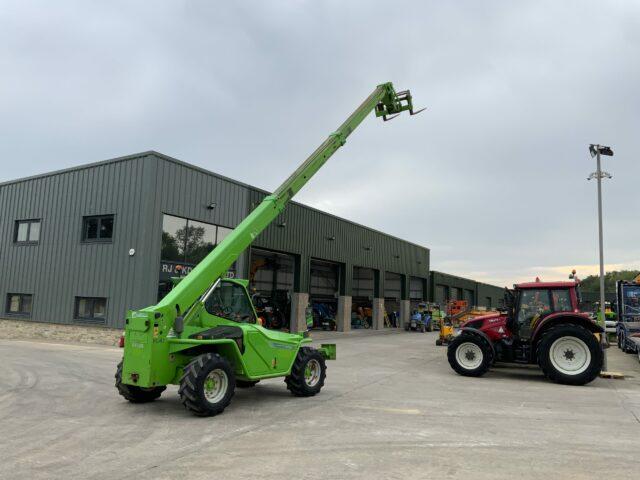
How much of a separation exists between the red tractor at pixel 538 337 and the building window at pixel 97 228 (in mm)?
13688

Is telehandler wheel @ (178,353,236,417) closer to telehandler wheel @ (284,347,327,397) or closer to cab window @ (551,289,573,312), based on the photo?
telehandler wheel @ (284,347,327,397)

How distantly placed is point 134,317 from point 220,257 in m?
1.76

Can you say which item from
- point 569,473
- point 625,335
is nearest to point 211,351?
point 569,473

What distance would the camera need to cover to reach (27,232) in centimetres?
2205

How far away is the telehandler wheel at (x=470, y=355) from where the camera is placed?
12395mm

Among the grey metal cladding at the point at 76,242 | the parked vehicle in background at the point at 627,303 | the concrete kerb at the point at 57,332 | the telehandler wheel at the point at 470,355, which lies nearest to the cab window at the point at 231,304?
the telehandler wheel at the point at 470,355

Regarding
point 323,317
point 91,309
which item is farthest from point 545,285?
point 323,317

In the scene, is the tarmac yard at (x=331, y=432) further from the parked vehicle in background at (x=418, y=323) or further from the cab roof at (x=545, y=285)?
the parked vehicle in background at (x=418, y=323)

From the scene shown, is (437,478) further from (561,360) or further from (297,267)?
(297,267)

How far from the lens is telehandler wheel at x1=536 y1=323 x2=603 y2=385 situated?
1121cm

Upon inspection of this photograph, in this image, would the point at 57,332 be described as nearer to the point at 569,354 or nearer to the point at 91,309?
the point at 91,309

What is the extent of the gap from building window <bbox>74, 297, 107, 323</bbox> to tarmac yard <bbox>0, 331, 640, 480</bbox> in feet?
25.3

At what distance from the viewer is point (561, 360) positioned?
11.6 meters

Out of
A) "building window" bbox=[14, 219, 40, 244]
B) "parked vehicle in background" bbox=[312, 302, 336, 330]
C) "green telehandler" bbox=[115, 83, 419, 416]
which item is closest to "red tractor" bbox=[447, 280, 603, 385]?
"green telehandler" bbox=[115, 83, 419, 416]
